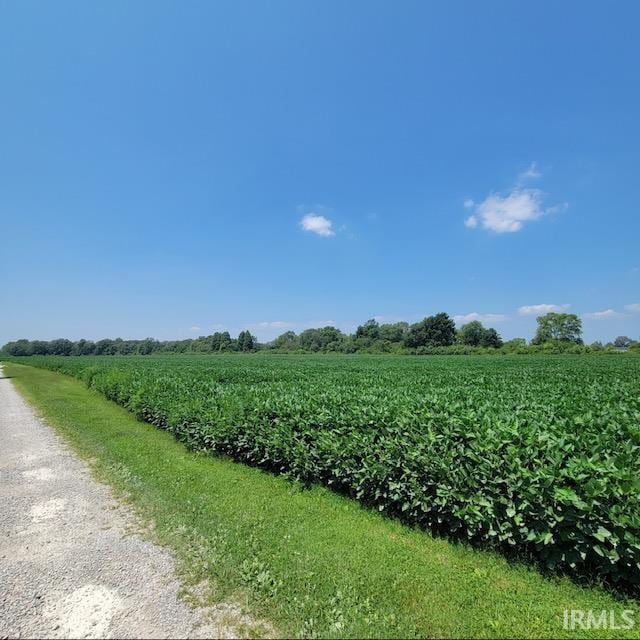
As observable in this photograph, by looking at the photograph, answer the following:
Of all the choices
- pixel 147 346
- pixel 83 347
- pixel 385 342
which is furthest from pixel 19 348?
pixel 385 342

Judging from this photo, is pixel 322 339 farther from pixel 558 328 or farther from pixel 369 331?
pixel 558 328

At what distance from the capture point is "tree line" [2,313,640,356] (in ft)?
252

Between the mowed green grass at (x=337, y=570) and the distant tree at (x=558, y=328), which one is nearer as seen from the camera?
the mowed green grass at (x=337, y=570)

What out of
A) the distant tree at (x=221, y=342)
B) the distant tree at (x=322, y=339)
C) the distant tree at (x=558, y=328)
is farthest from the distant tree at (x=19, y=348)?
the distant tree at (x=558, y=328)

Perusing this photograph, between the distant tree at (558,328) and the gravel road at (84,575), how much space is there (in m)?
104

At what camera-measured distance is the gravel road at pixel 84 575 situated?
2.77 m

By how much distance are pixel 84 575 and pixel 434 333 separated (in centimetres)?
8963

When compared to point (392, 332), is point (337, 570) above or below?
below

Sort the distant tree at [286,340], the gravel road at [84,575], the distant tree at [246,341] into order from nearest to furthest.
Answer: the gravel road at [84,575] < the distant tree at [246,341] < the distant tree at [286,340]

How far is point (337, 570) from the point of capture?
137 inches

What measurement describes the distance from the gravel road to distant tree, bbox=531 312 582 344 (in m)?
104

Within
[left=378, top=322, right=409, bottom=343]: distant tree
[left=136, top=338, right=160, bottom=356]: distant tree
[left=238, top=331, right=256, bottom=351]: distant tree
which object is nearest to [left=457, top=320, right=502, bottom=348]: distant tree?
[left=378, top=322, right=409, bottom=343]: distant tree

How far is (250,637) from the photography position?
2682 mm

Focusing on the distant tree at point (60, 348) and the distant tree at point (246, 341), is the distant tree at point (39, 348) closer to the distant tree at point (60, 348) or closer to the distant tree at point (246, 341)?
the distant tree at point (60, 348)
